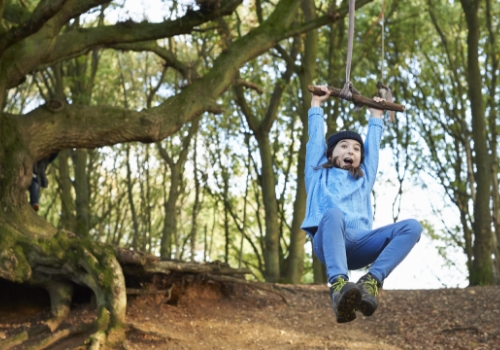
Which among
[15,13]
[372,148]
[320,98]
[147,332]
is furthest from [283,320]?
[15,13]

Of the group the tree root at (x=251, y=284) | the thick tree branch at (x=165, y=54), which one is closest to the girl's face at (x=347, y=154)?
the tree root at (x=251, y=284)

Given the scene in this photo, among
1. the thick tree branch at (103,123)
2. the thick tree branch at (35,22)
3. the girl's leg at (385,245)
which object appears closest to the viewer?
the girl's leg at (385,245)

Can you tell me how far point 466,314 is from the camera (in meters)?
9.19

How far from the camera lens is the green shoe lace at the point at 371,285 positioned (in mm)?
4734

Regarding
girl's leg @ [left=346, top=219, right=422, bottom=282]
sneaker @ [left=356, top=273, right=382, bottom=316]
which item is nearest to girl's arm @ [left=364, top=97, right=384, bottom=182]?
girl's leg @ [left=346, top=219, right=422, bottom=282]

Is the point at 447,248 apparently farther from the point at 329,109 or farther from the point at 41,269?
the point at 41,269

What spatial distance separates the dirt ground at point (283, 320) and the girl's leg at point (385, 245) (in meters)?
3.15

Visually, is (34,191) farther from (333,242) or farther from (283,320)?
(333,242)

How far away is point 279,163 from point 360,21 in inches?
184

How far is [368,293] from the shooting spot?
466 cm

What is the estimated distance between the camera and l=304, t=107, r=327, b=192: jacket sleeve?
558cm

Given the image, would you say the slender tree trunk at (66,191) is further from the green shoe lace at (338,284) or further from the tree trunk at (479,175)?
the green shoe lace at (338,284)

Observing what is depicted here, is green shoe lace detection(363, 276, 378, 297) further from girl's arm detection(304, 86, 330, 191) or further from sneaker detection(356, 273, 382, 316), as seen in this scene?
girl's arm detection(304, 86, 330, 191)

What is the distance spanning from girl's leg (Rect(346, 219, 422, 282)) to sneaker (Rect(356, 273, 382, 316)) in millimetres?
66
